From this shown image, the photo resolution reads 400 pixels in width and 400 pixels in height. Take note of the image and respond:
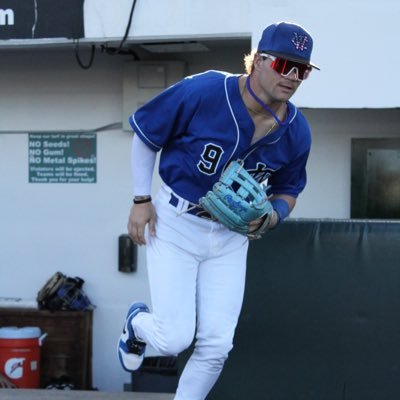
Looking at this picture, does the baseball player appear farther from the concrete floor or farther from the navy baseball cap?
the concrete floor

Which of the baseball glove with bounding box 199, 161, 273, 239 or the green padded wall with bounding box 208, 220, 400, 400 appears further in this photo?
the green padded wall with bounding box 208, 220, 400, 400

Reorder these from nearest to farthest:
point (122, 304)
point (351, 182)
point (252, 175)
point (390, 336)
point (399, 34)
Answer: point (252, 175) → point (390, 336) → point (399, 34) → point (351, 182) → point (122, 304)

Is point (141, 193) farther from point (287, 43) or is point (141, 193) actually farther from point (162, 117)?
point (287, 43)

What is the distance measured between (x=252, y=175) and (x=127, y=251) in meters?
3.45

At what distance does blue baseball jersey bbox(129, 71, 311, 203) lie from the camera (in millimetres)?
4148

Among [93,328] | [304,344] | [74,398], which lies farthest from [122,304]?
[304,344]

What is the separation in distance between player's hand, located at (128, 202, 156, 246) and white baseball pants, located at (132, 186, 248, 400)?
0.03m

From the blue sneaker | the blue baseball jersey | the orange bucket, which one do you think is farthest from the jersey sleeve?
the orange bucket

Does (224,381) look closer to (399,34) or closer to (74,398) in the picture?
(74,398)

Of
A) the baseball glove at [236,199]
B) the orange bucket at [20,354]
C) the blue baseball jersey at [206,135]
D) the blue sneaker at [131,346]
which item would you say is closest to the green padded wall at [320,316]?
the blue sneaker at [131,346]

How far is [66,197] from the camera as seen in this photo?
7.82 meters

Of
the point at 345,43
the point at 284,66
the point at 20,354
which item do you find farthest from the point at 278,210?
the point at 20,354

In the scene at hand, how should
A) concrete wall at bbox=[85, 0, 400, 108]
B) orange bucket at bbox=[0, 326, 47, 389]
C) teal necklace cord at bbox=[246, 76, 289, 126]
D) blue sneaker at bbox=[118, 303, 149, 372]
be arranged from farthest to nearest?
orange bucket at bbox=[0, 326, 47, 389]
concrete wall at bbox=[85, 0, 400, 108]
blue sneaker at bbox=[118, 303, 149, 372]
teal necklace cord at bbox=[246, 76, 289, 126]

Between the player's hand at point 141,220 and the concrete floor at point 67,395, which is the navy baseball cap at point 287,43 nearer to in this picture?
the player's hand at point 141,220
